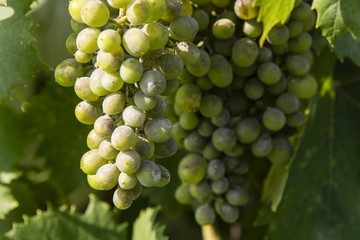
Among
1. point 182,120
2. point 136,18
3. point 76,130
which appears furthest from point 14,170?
point 136,18

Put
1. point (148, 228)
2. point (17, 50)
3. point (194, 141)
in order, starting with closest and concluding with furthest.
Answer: point (17, 50) → point (194, 141) → point (148, 228)

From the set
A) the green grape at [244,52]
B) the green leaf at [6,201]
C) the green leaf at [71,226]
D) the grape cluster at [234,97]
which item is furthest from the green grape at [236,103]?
the green leaf at [6,201]

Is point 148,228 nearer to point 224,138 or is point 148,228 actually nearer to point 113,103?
point 224,138

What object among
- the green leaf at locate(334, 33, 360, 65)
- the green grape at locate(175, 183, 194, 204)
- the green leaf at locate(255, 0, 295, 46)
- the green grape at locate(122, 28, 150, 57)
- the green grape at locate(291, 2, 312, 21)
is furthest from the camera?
the green grape at locate(175, 183, 194, 204)

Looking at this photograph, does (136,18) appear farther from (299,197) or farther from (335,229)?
(335,229)

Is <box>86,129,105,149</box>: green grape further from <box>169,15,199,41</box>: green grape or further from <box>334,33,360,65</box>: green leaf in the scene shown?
<box>334,33,360,65</box>: green leaf

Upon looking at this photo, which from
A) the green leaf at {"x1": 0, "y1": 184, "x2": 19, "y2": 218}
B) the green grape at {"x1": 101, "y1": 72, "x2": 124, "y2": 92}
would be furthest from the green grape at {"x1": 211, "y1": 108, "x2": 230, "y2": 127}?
the green leaf at {"x1": 0, "y1": 184, "x2": 19, "y2": 218}

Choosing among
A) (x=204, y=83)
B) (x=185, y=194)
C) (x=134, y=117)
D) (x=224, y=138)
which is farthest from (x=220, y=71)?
(x=185, y=194)

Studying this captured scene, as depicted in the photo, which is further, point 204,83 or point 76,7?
point 204,83
